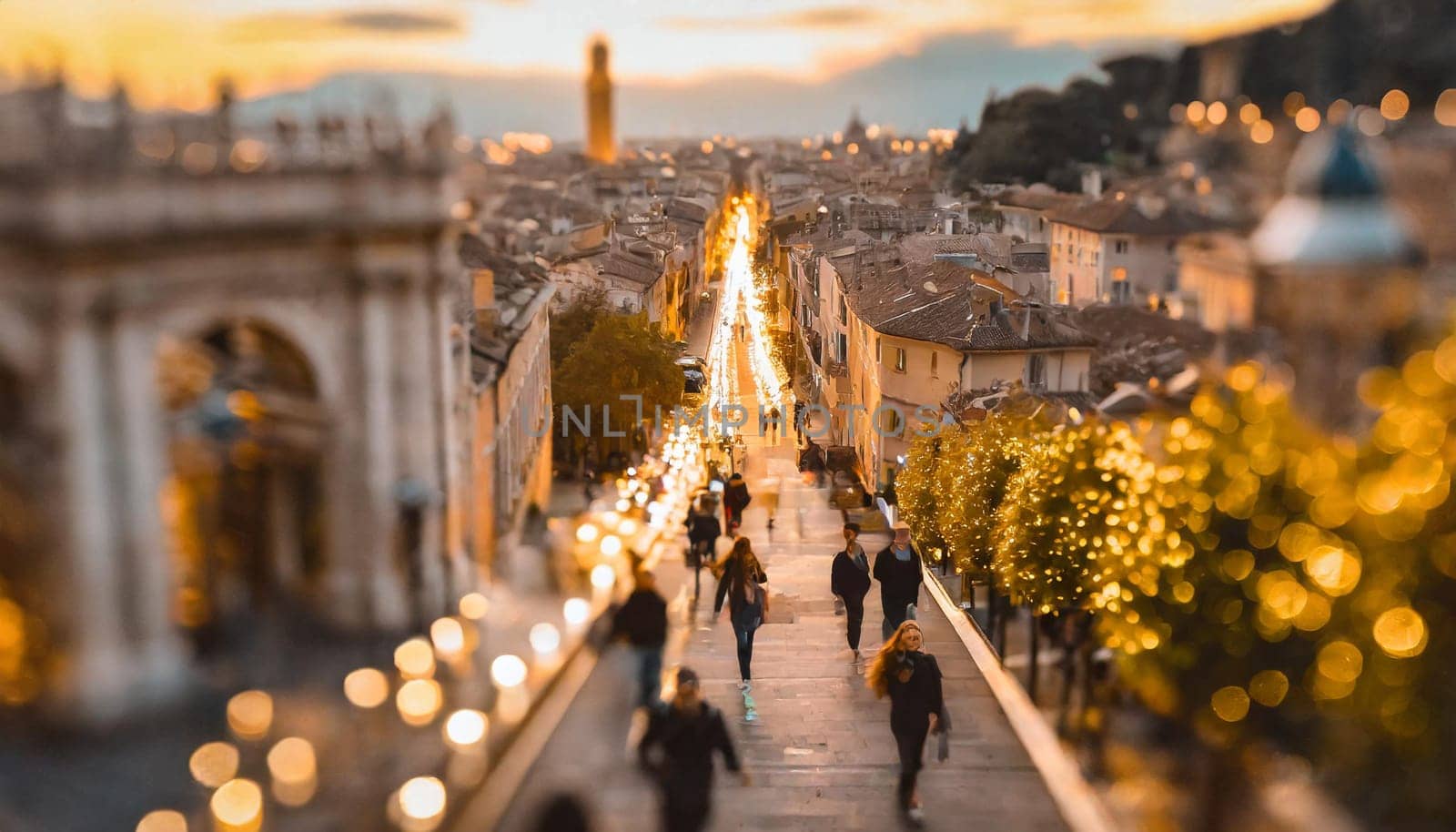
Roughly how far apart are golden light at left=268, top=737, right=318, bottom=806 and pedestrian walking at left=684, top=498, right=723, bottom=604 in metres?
2.52

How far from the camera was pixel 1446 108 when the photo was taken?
485 centimetres

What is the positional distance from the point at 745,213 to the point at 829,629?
393 centimetres

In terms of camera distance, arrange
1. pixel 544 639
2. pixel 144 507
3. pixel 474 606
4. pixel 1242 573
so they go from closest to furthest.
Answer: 1. pixel 144 507
2. pixel 1242 573
3. pixel 474 606
4. pixel 544 639

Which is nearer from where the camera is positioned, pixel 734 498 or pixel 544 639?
pixel 544 639

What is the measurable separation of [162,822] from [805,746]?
2368mm

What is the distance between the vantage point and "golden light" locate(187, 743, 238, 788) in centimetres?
437

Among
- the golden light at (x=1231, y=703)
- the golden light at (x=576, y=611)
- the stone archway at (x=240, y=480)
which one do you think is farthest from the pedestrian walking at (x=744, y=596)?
the golden light at (x=1231, y=703)

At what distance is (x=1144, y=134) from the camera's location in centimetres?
572

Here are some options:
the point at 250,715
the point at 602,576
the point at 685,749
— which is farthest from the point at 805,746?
the point at 250,715

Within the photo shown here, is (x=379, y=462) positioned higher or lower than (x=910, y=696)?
higher

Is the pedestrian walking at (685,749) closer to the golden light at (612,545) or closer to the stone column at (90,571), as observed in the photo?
the stone column at (90,571)

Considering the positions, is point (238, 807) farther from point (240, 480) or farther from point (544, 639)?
point (544, 639)

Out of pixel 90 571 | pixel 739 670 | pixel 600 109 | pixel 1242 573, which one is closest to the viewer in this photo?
pixel 90 571

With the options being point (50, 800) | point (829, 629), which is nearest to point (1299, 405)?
point (829, 629)
